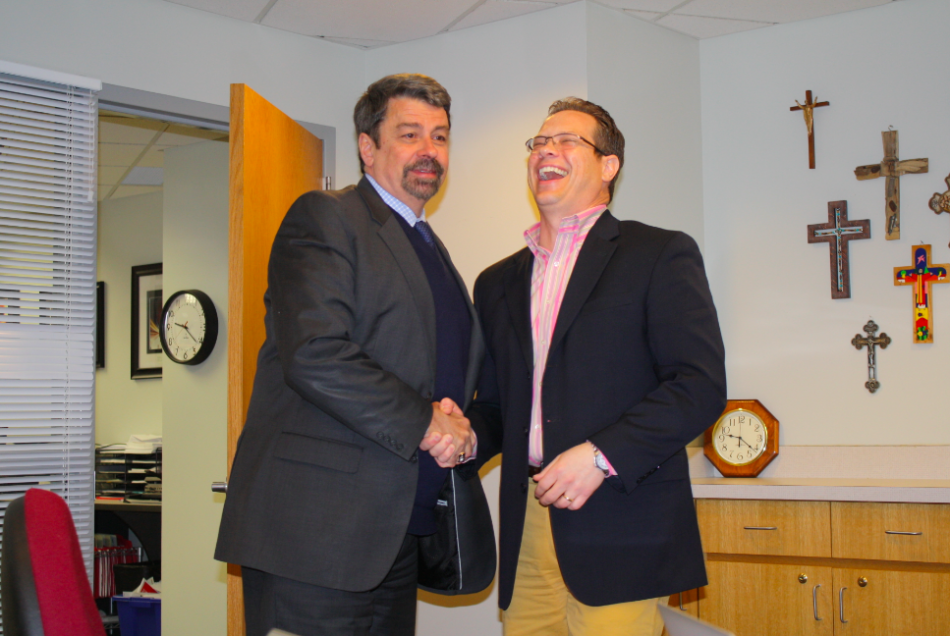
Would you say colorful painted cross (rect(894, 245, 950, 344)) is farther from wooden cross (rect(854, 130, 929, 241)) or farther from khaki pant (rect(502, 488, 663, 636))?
khaki pant (rect(502, 488, 663, 636))

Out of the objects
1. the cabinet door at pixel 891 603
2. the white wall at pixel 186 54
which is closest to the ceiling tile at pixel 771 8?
the white wall at pixel 186 54

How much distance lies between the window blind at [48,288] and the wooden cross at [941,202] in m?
3.31

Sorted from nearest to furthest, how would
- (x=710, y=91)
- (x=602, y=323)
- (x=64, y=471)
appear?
(x=602, y=323), (x=64, y=471), (x=710, y=91)

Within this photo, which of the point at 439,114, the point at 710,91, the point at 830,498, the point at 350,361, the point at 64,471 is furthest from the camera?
the point at 710,91

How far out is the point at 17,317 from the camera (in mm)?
3027

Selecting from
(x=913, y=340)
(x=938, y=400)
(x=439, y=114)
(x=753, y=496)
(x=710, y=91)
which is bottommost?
(x=753, y=496)

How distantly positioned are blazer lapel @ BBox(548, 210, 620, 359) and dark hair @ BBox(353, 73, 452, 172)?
579mm

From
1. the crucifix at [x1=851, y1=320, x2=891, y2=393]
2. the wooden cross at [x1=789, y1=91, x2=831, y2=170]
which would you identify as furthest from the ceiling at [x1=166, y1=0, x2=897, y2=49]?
the crucifix at [x1=851, y1=320, x2=891, y2=393]

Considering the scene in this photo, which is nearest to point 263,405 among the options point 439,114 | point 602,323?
point 602,323

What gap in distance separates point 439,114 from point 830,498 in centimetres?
194

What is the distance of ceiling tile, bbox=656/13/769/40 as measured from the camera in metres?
3.51

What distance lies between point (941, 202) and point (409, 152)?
2.35 metres

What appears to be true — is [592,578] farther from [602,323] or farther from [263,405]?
[263,405]

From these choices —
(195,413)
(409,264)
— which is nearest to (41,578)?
(409,264)
